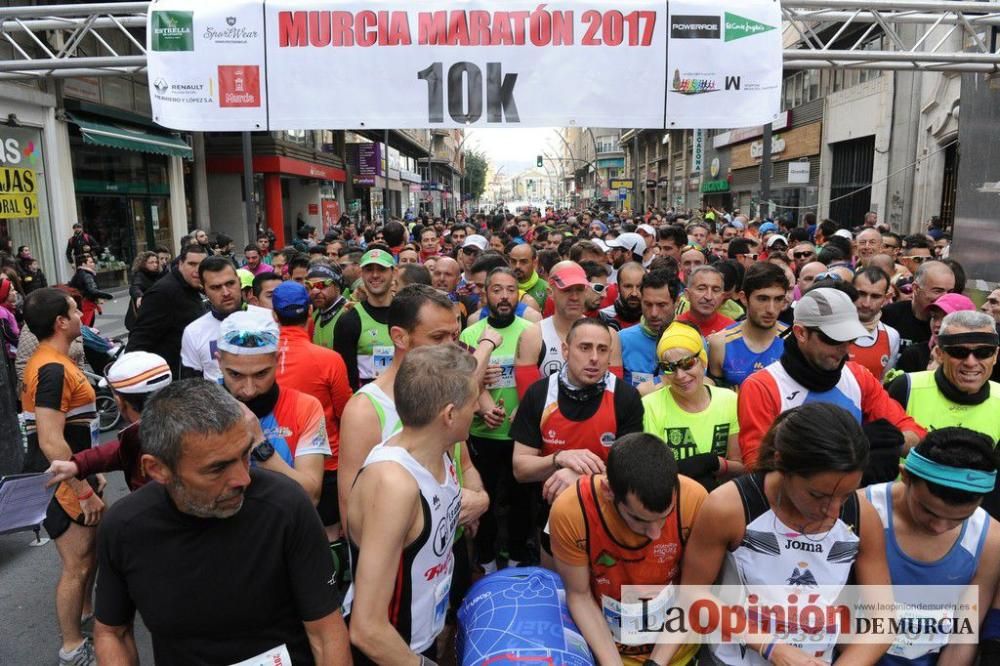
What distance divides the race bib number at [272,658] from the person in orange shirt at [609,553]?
0.99 m

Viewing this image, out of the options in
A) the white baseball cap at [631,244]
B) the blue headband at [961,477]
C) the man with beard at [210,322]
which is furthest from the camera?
the white baseball cap at [631,244]

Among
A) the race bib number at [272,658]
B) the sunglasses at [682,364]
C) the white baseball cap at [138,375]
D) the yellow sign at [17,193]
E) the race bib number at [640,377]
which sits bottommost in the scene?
the race bib number at [272,658]

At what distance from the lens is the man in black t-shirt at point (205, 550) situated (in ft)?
6.42

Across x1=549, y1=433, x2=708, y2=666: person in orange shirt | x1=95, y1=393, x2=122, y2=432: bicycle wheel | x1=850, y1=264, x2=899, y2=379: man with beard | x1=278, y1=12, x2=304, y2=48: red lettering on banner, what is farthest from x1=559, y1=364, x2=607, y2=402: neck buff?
x1=95, y1=393, x2=122, y2=432: bicycle wheel

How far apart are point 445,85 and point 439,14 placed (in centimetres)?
61

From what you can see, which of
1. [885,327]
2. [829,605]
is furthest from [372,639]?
[885,327]

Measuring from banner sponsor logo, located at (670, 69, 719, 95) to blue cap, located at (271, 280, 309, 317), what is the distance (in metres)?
4.21

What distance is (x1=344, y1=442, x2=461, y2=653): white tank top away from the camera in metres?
2.25

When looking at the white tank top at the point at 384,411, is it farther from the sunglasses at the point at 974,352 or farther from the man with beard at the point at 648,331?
the sunglasses at the point at 974,352

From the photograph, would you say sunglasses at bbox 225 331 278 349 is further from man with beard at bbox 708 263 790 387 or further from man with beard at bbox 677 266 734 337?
man with beard at bbox 677 266 734 337

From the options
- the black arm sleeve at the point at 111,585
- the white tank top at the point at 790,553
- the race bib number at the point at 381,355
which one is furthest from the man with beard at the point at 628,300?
the black arm sleeve at the point at 111,585

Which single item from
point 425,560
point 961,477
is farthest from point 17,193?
point 961,477

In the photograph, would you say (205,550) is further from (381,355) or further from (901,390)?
(901,390)

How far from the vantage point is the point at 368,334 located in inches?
195
